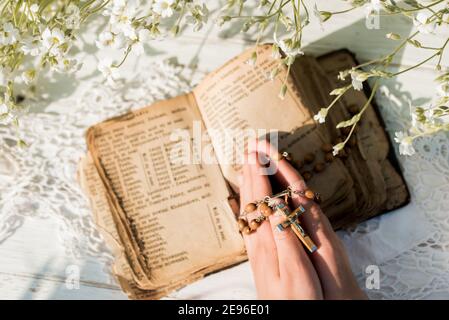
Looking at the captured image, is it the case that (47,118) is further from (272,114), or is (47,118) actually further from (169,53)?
(272,114)

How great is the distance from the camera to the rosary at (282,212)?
102 centimetres

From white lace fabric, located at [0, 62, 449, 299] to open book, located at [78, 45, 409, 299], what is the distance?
4cm

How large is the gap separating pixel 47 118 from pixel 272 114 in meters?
0.54

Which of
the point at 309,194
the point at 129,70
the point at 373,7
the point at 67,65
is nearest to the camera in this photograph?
the point at 373,7

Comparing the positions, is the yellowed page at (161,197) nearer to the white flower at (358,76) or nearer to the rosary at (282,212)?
the rosary at (282,212)

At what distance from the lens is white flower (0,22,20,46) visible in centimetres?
87

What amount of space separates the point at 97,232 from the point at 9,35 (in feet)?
1.61

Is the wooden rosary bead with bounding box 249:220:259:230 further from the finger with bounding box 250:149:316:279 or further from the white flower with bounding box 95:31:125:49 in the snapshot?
the white flower with bounding box 95:31:125:49

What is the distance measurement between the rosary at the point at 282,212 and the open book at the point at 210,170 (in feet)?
0.18

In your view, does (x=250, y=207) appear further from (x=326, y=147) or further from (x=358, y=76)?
(x=358, y=76)

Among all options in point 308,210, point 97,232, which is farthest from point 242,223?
point 97,232

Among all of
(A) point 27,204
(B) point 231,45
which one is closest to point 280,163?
(B) point 231,45

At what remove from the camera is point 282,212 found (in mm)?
1027

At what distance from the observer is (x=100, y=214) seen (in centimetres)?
118
